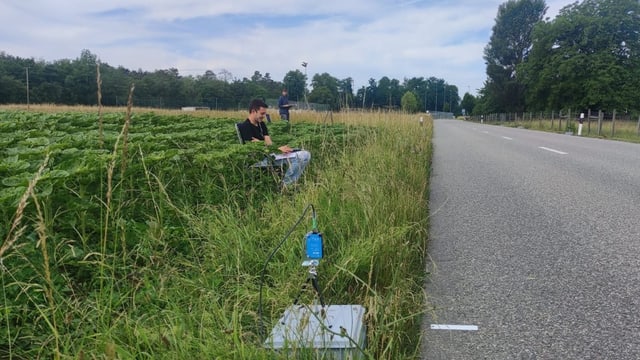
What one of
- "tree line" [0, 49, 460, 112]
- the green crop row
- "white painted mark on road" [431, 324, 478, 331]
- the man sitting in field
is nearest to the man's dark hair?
the man sitting in field

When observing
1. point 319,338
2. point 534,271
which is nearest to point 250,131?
point 534,271

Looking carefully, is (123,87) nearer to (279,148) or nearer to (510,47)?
(279,148)

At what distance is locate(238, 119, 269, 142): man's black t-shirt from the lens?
237 inches

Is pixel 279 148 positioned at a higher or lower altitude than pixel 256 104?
lower

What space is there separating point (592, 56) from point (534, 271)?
52667 millimetres

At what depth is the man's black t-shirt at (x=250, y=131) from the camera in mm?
6008

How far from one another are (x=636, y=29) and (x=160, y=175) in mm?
56852

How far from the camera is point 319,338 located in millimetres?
1719

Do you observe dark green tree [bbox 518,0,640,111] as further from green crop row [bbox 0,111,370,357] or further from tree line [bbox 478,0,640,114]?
green crop row [bbox 0,111,370,357]

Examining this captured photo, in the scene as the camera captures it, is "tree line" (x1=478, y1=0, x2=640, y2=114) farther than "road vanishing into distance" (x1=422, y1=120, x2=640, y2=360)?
Yes

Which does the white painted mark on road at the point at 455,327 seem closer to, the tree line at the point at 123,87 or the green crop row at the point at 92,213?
the green crop row at the point at 92,213

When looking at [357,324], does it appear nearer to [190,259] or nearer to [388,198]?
[190,259]

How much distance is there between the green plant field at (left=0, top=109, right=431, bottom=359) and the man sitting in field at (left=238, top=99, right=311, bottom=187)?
1.92 ft

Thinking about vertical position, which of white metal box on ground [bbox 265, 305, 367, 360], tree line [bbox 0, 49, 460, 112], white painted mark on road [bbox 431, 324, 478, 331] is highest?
tree line [bbox 0, 49, 460, 112]
